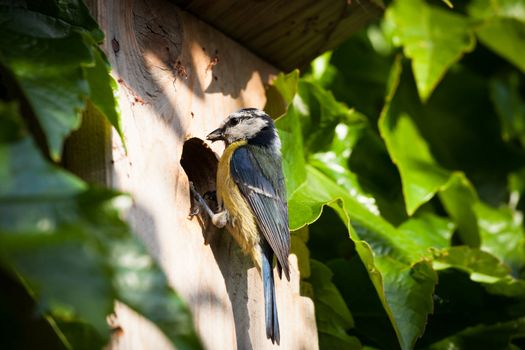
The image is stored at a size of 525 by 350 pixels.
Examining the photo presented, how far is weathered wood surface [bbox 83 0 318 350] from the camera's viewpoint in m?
1.94

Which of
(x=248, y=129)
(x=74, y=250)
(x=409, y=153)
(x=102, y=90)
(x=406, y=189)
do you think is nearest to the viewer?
(x=74, y=250)

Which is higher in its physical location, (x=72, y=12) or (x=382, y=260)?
(x=72, y=12)

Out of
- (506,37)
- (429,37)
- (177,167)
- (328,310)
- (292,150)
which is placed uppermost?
(506,37)

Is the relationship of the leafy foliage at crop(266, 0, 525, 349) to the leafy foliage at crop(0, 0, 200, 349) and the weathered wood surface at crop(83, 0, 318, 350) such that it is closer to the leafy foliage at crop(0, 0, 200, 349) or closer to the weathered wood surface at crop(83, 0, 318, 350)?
the weathered wood surface at crop(83, 0, 318, 350)

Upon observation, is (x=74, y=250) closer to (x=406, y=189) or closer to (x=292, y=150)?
(x=292, y=150)

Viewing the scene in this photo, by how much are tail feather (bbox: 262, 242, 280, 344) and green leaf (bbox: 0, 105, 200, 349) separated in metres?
0.95

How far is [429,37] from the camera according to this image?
291 cm

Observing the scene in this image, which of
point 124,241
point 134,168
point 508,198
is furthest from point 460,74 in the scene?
point 124,241

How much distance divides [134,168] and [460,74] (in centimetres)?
226

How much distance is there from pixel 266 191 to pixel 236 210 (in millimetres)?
126

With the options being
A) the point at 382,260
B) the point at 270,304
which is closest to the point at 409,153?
the point at 382,260

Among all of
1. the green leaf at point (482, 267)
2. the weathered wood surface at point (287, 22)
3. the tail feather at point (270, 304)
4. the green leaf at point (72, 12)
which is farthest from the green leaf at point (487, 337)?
the green leaf at point (72, 12)

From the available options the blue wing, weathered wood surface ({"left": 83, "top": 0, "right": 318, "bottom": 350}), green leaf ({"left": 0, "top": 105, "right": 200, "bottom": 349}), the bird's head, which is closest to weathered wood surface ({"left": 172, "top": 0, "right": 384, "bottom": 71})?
weathered wood surface ({"left": 83, "top": 0, "right": 318, "bottom": 350})

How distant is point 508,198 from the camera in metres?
3.57
